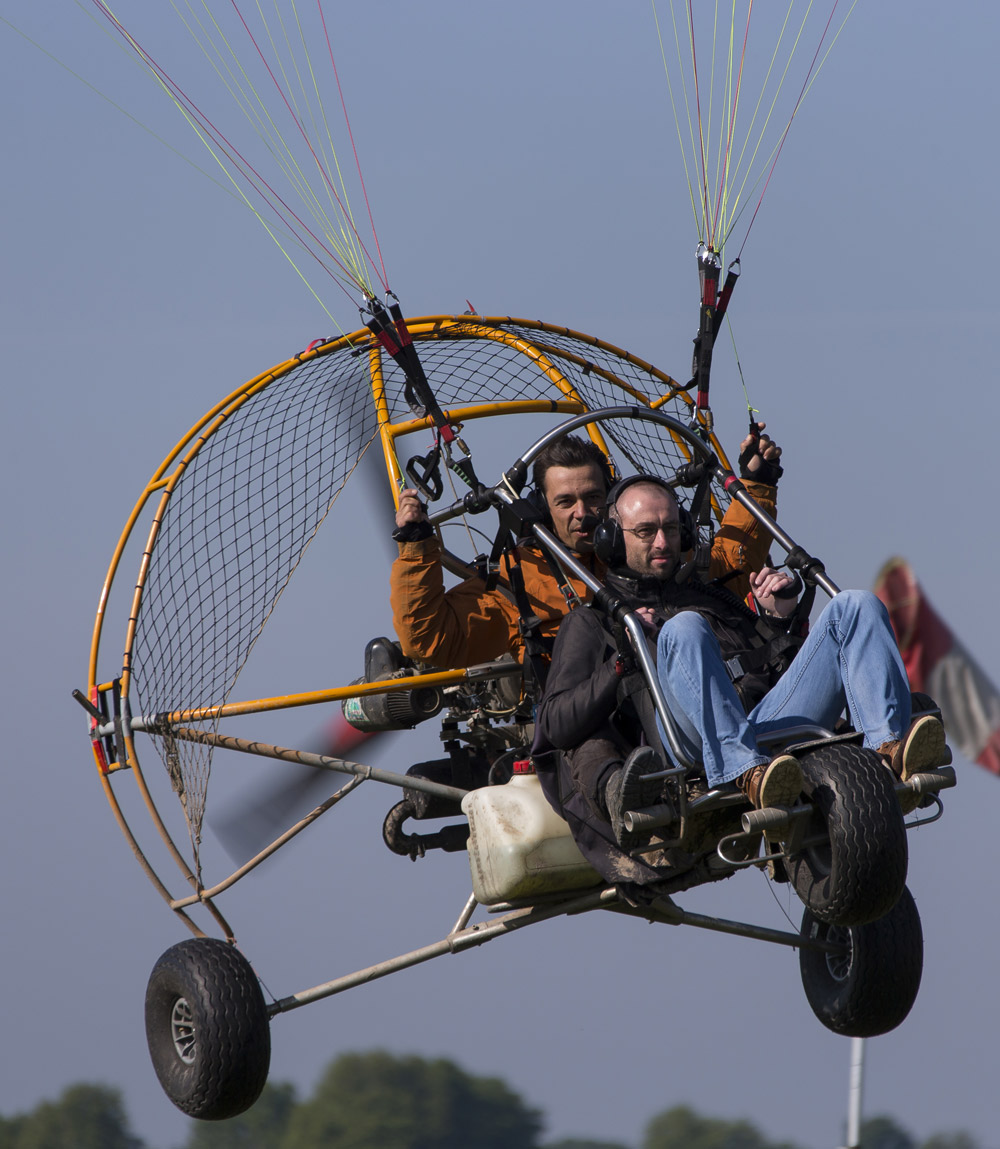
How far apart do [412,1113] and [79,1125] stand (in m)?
A: 2.33

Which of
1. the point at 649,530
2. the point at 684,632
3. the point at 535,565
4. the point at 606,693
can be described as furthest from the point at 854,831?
the point at 535,565

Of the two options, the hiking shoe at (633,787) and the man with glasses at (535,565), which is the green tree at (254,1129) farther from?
the hiking shoe at (633,787)

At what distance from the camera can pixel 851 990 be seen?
20.9 feet

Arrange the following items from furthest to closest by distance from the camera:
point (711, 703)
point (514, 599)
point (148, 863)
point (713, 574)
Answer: point (148, 863), point (713, 574), point (514, 599), point (711, 703)

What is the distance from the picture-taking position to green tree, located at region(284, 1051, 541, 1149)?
9719mm

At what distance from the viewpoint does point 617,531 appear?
202 inches

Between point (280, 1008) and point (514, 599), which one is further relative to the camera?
point (280, 1008)

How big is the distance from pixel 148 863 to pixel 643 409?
2.77m

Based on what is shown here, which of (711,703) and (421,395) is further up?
(421,395)

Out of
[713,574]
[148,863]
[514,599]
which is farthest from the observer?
[148,863]

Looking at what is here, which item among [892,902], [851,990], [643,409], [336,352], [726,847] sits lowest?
[851,990]

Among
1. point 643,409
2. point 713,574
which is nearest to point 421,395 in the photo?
point 643,409

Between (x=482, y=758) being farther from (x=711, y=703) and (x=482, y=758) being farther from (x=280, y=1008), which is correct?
(x=711, y=703)

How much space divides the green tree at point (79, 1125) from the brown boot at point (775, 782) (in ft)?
23.9
